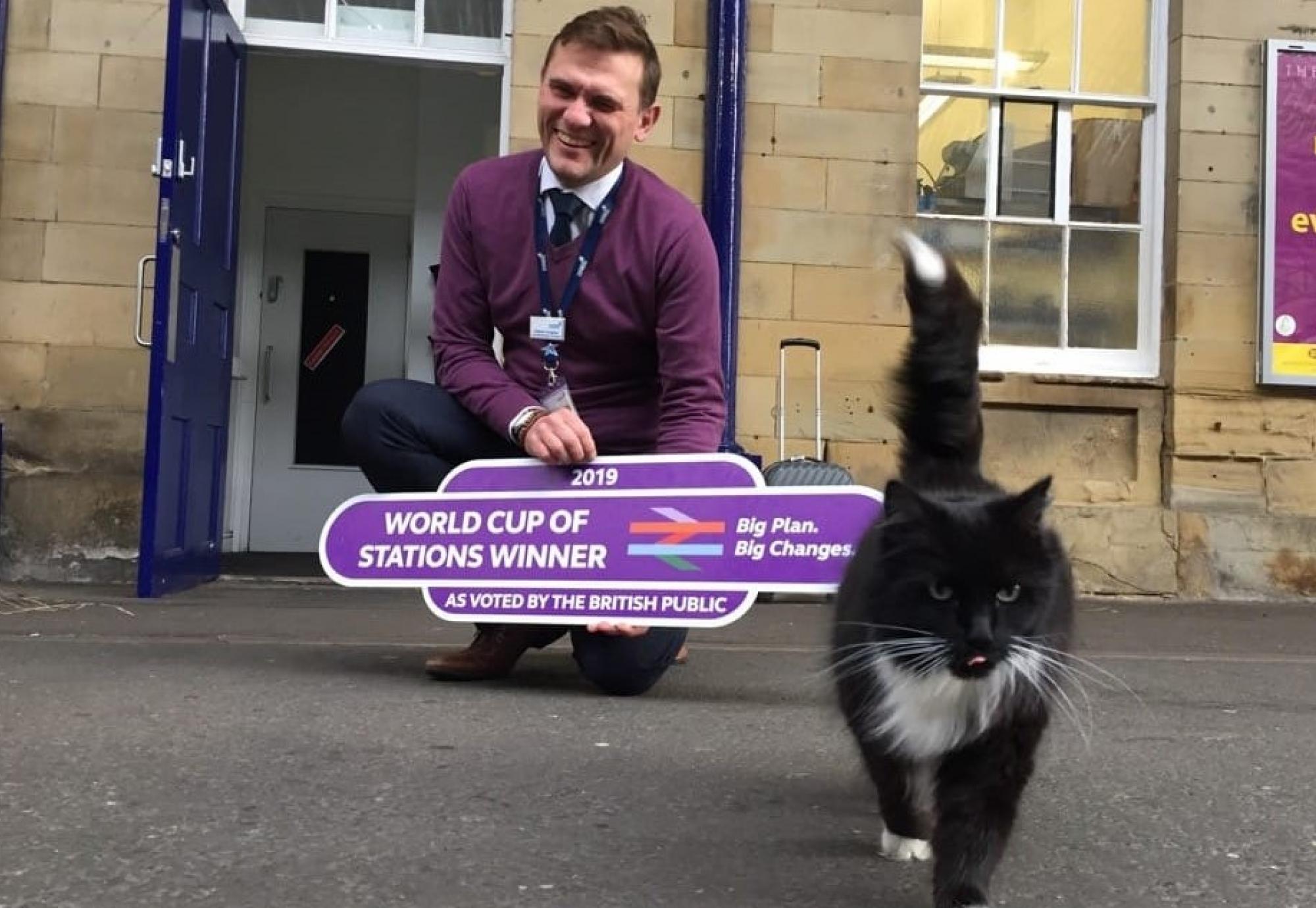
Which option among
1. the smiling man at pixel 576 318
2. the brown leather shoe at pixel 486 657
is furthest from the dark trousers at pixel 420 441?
the brown leather shoe at pixel 486 657

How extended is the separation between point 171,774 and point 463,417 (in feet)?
3.61

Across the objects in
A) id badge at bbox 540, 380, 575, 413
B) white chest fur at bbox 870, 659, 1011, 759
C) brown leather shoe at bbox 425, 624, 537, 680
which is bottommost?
brown leather shoe at bbox 425, 624, 537, 680

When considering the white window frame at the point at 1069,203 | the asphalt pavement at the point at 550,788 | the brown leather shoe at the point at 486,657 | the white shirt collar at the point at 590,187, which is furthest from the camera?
the white window frame at the point at 1069,203

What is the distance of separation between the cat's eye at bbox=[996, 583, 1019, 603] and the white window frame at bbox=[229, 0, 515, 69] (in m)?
4.31

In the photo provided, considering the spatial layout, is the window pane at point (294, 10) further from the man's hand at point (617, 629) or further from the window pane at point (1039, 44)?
the man's hand at point (617, 629)

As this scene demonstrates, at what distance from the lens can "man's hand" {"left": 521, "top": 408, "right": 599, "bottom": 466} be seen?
265 cm

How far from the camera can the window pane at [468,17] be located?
18.2 feet

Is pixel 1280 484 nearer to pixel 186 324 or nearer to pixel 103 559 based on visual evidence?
pixel 186 324

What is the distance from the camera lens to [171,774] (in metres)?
2.04

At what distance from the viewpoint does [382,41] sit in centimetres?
546

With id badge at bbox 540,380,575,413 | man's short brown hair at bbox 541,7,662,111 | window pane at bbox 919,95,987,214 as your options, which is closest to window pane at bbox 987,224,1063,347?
window pane at bbox 919,95,987,214

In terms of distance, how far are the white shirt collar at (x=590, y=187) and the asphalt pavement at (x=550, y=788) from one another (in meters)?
1.13

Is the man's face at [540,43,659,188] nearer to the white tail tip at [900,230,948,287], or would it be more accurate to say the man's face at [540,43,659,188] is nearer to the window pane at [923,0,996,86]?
the white tail tip at [900,230,948,287]

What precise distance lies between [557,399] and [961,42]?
3.94m
